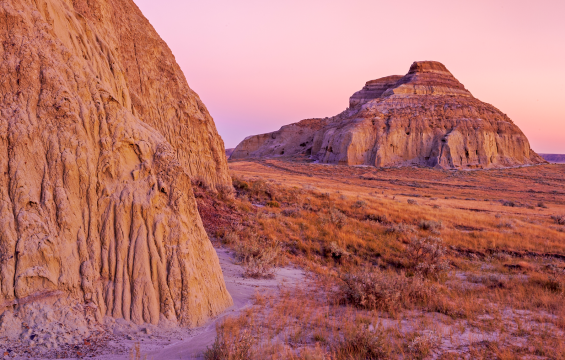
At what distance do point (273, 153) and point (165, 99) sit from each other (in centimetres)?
6631

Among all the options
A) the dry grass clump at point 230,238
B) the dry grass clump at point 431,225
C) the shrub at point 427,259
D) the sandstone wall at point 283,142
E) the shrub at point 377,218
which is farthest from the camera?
the sandstone wall at point 283,142

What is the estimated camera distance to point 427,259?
356 inches

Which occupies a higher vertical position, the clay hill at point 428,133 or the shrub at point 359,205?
the clay hill at point 428,133

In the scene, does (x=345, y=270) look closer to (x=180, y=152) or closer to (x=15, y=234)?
(x=15, y=234)

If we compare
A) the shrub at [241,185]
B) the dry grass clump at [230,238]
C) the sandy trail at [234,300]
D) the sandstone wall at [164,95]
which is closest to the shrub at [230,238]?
the dry grass clump at [230,238]

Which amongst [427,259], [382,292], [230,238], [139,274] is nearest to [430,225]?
[427,259]

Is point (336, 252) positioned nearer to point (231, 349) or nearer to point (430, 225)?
point (430, 225)

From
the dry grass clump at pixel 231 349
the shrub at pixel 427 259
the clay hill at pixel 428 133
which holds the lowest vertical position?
the shrub at pixel 427 259

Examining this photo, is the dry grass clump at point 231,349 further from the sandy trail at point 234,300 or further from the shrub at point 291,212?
the shrub at point 291,212

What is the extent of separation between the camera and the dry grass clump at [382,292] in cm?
553

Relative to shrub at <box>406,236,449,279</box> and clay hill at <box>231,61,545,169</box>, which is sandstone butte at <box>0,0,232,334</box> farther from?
clay hill at <box>231,61,545,169</box>

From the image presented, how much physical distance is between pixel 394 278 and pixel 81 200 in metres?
5.37

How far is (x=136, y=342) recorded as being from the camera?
3932 mm

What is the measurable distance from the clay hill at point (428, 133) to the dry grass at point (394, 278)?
38174mm
